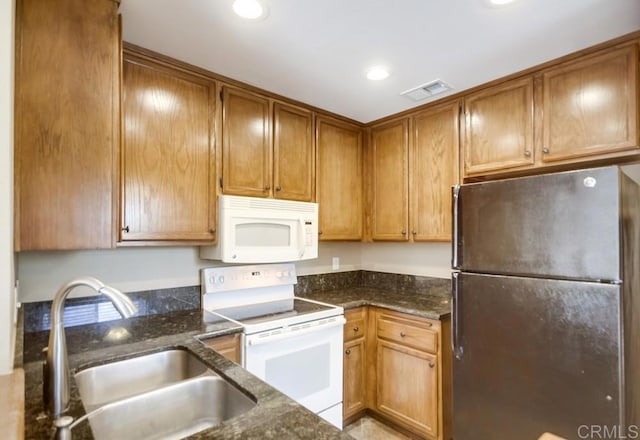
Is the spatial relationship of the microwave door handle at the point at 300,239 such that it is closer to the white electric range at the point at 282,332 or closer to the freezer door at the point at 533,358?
A: the white electric range at the point at 282,332

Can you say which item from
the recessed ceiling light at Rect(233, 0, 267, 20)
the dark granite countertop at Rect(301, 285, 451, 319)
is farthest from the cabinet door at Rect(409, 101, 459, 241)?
the recessed ceiling light at Rect(233, 0, 267, 20)

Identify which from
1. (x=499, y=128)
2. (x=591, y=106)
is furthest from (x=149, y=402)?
(x=591, y=106)

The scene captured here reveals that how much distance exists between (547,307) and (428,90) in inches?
59.1

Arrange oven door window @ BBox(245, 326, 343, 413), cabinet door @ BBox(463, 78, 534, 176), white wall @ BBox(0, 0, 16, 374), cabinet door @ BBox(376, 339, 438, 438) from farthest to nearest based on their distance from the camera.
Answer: cabinet door @ BBox(376, 339, 438, 438) < cabinet door @ BBox(463, 78, 534, 176) < oven door window @ BBox(245, 326, 343, 413) < white wall @ BBox(0, 0, 16, 374)

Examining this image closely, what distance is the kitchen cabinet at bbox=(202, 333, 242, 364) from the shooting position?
1747mm

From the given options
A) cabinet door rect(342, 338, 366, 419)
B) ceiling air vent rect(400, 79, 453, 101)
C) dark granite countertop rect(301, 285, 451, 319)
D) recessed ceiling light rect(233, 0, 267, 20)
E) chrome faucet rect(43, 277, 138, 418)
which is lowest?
cabinet door rect(342, 338, 366, 419)

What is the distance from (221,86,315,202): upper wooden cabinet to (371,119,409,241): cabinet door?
2.01 ft

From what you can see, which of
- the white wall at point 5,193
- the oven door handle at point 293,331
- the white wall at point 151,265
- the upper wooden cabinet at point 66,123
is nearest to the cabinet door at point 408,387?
the oven door handle at point 293,331

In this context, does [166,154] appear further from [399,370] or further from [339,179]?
[399,370]

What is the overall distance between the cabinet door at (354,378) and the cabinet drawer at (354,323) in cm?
4

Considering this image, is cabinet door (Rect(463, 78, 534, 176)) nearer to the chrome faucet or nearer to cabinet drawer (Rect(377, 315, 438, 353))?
cabinet drawer (Rect(377, 315, 438, 353))

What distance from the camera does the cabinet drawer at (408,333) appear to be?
212 centimetres

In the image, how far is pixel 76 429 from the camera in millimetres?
841
